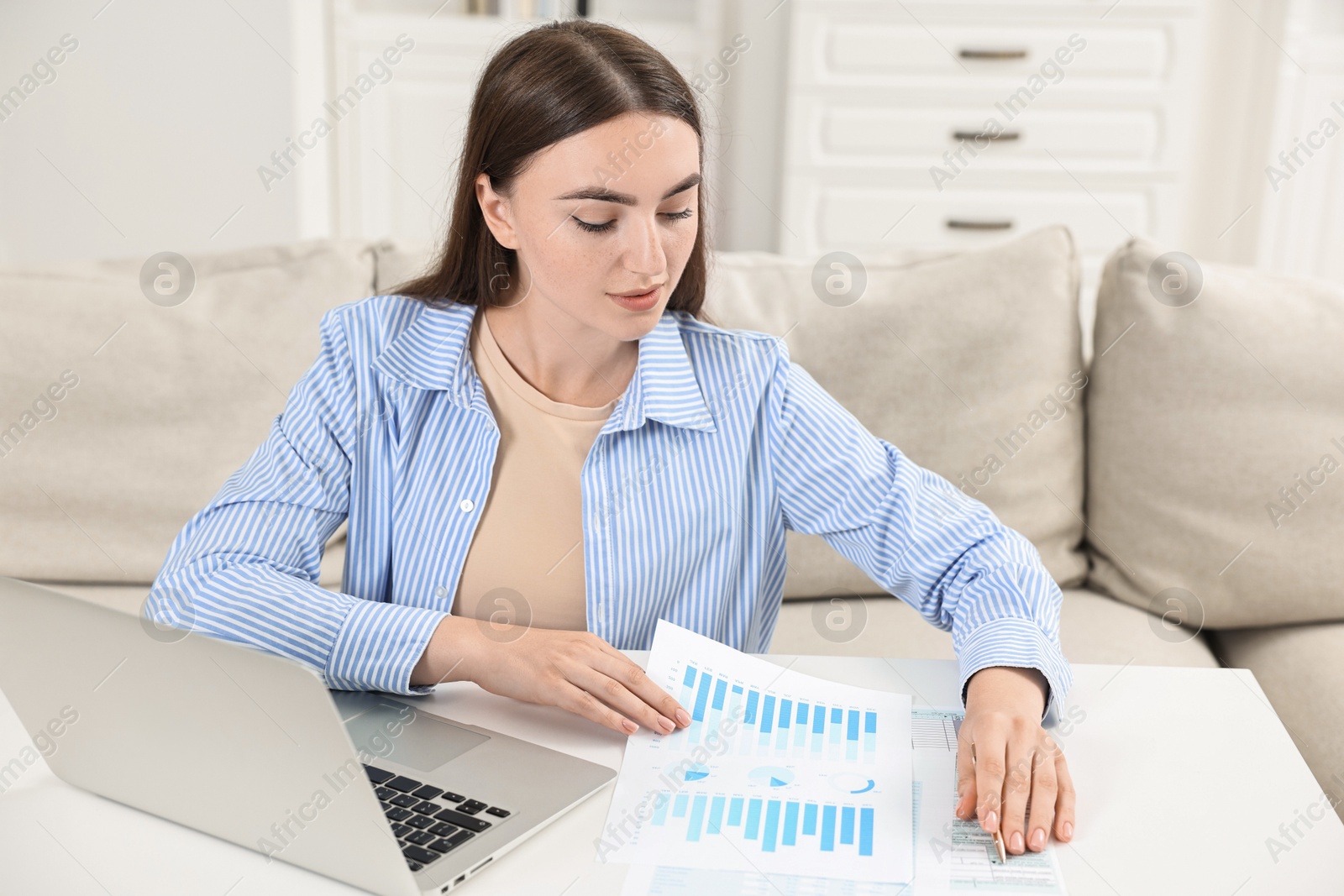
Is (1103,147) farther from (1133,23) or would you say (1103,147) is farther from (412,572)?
(412,572)

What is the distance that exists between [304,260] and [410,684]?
3.12ft

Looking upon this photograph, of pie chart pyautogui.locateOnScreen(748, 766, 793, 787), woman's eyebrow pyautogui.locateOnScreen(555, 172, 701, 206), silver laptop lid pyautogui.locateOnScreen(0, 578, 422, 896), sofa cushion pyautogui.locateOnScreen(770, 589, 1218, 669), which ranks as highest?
woman's eyebrow pyautogui.locateOnScreen(555, 172, 701, 206)

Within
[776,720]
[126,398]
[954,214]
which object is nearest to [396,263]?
[126,398]

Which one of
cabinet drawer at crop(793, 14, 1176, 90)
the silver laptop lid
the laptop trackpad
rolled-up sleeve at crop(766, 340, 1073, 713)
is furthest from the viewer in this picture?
cabinet drawer at crop(793, 14, 1176, 90)

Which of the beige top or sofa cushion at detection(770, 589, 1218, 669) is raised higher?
the beige top

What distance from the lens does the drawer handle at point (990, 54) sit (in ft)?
10.4

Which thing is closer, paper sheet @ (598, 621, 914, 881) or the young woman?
paper sheet @ (598, 621, 914, 881)

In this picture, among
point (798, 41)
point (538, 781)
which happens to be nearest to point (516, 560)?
point (538, 781)

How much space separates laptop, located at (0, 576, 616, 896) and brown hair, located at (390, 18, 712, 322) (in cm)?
57

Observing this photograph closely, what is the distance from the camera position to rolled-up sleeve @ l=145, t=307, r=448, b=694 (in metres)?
0.99

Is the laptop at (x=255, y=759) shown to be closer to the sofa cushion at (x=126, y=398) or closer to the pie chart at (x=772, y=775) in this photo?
the pie chart at (x=772, y=775)

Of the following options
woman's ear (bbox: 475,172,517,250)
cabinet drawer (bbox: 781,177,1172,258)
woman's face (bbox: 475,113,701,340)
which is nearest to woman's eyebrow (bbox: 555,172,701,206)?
woman's face (bbox: 475,113,701,340)

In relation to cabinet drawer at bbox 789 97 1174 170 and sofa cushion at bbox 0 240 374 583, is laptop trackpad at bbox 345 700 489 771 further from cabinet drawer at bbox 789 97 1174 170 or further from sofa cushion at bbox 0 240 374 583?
cabinet drawer at bbox 789 97 1174 170

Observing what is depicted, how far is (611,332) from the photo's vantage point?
1.09 m
